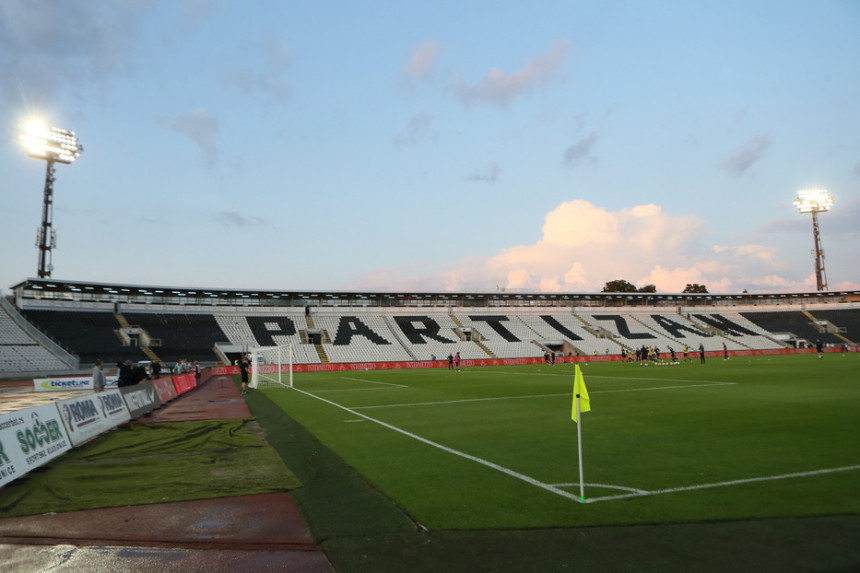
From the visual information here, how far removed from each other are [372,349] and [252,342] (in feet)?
44.1

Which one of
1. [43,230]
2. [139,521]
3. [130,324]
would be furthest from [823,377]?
[43,230]

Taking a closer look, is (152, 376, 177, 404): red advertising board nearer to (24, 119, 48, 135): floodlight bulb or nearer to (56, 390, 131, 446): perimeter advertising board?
(56, 390, 131, 446): perimeter advertising board

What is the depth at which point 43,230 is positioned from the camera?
50906mm

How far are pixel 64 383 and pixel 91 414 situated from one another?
87.3 feet

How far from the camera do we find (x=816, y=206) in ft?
274

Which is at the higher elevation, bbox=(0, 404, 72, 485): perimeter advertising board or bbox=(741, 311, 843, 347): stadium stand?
bbox=(741, 311, 843, 347): stadium stand

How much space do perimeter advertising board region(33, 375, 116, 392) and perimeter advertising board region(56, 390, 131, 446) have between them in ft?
61.1

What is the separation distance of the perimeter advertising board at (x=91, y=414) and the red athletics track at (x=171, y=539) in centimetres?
575

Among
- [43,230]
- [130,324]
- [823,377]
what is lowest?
[823,377]

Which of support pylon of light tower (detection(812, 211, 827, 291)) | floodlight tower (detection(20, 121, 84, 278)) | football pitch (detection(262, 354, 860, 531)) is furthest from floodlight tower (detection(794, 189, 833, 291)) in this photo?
floodlight tower (detection(20, 121, 84, 278))

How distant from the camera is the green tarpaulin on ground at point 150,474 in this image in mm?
7437

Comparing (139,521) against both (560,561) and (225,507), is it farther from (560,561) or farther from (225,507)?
(560,561)

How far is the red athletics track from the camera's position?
5207mm

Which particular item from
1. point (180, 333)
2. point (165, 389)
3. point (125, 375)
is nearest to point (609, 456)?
point (125, 375)
